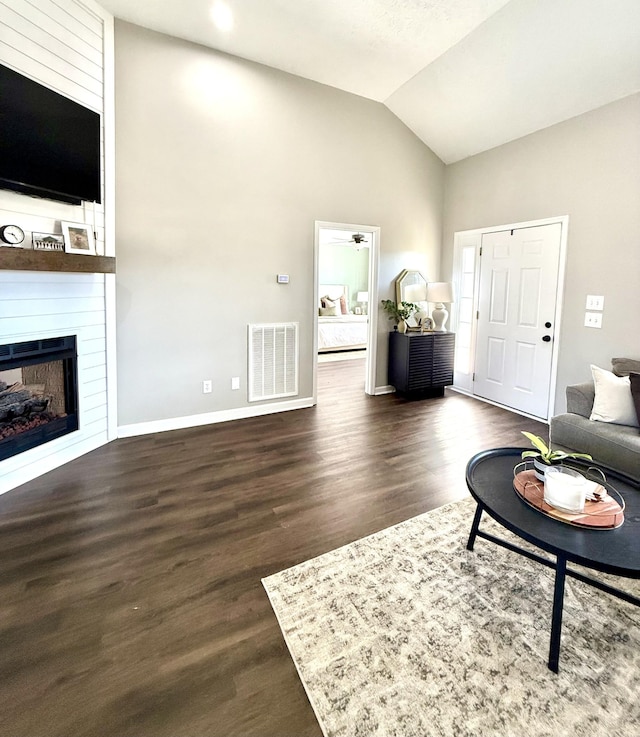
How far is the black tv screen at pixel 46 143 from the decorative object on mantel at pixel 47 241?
0.25m

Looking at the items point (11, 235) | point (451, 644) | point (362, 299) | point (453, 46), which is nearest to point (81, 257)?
point (11, 235)

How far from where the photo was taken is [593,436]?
8.59 feet

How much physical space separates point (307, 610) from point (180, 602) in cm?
56

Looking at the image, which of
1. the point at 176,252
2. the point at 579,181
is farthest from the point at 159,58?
the point at 579,181

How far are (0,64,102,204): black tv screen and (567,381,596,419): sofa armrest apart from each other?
3946 mm

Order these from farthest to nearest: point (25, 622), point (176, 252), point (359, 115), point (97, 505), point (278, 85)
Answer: point (359, 115), point (278, 85), point (176, 252), point (97, 505), point (25, 622)

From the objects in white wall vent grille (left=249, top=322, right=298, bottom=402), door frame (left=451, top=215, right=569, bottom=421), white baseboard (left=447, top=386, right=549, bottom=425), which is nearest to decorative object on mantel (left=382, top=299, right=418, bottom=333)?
door frame (left=451, top=215, right=569, bottom=421)

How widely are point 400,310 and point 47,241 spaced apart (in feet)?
12.1

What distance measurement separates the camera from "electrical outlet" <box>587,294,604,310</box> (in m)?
3.55

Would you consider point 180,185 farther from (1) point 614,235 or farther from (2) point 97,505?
(1) point 614,235

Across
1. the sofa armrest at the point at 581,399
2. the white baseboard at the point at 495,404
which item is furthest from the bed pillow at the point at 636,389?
the white baseboard at the point at 495,404

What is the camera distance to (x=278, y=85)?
3.83 meters

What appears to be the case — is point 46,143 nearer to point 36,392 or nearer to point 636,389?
point 36,392

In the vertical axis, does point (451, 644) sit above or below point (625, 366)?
below
